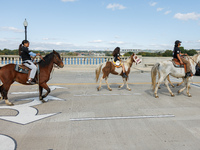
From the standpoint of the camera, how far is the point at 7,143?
414 centimetres

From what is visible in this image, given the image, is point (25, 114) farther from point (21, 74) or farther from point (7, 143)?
point (7, 143)

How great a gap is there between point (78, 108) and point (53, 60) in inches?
90.0

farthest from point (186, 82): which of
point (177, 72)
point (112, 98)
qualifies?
point (112, 98)

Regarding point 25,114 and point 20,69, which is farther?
point 20,69

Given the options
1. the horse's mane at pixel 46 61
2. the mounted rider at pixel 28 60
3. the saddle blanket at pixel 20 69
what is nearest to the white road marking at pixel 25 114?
the mounted rider at pixel 28 60

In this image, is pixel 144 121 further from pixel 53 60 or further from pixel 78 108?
pixel 53 60

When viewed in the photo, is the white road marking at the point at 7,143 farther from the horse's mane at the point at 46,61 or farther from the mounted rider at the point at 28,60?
the horse's mane at the point at 46,61

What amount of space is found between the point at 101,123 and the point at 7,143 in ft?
7.88

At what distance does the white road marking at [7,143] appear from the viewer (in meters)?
3.94

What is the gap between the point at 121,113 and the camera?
628 cm

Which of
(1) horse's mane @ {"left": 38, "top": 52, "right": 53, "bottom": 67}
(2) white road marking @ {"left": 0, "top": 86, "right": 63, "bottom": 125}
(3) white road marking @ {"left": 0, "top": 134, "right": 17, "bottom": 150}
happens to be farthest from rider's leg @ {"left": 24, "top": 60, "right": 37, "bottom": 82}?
(3) white road marking @ {"left": 0, "top": 134, "right": 17, "bottom": 150}

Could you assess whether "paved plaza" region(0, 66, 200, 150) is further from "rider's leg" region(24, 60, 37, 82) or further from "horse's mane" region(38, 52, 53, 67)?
"horse's mane" region(38, 52, 53, 67)

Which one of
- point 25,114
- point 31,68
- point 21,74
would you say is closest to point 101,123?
point 25,114

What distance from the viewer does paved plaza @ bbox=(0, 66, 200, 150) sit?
4.15 metres
